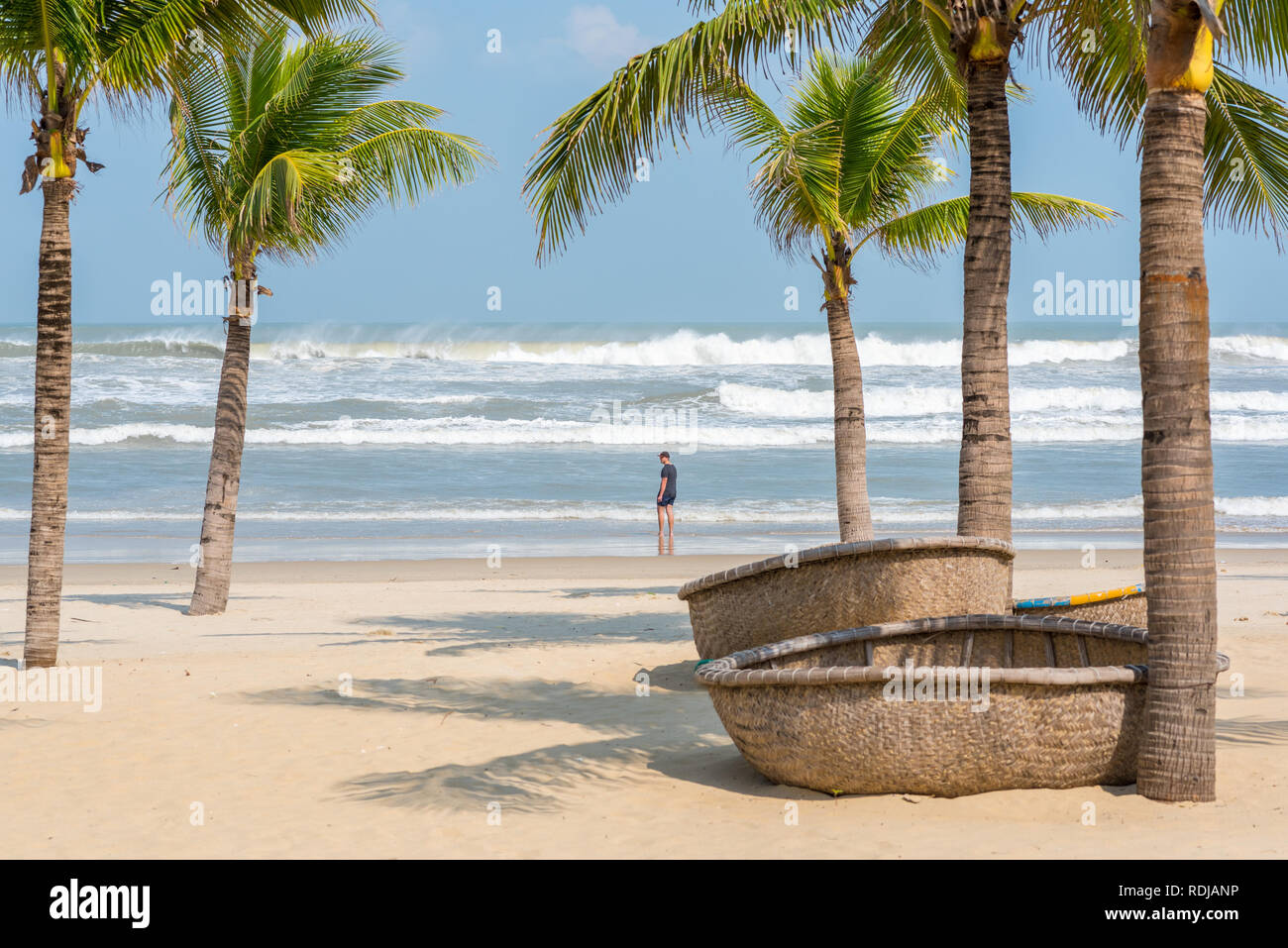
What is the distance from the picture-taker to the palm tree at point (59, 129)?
8242 millimetres

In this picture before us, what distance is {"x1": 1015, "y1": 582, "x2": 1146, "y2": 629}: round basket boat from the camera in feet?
23.6

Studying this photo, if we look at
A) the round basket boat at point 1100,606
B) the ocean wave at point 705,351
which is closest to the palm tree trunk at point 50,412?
the round basket boat at point 1100,606

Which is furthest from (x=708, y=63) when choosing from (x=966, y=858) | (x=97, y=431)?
(x=97, y=431)

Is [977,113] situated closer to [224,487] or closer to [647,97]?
[647,97]

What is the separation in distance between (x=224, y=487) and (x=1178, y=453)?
1017 cm

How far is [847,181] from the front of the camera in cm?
1131

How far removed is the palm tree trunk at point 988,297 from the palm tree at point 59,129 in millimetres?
5639

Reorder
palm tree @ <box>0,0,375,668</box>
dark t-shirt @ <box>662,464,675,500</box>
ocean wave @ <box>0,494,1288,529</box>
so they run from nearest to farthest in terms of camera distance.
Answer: palm tree @ <box>0,0,375,668</box>, dark t-shirt @ <box>662,464,675,500</box>, ocean wave @ <box>0,494,1288,529</box>

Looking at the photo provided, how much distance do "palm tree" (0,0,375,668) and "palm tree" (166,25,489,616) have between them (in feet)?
8.46

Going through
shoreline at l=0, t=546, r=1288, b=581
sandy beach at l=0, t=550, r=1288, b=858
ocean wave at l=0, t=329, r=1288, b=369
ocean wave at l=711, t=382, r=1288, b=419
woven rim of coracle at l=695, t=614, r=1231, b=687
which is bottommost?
sandy beach at l=0, t=550, r=1288, b=858

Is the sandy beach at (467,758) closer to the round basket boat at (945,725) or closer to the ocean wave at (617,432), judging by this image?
the round basket boat at (945,725)

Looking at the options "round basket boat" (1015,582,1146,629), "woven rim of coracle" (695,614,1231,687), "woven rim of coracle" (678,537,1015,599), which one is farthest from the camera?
"round basket boat" (1015,582,1146,629)

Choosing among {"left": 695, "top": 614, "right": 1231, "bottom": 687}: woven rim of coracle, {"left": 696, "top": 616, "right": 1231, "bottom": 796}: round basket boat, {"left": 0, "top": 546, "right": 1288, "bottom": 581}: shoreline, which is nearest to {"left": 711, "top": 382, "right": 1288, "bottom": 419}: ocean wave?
{"left": 0, "top": 546, "right": 1288, "bottom": 581}: shoreline

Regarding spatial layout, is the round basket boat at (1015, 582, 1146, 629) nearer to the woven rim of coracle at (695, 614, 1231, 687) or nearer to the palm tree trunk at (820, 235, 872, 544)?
the woven rim of coracle at (695, 614, 1231, 687)
